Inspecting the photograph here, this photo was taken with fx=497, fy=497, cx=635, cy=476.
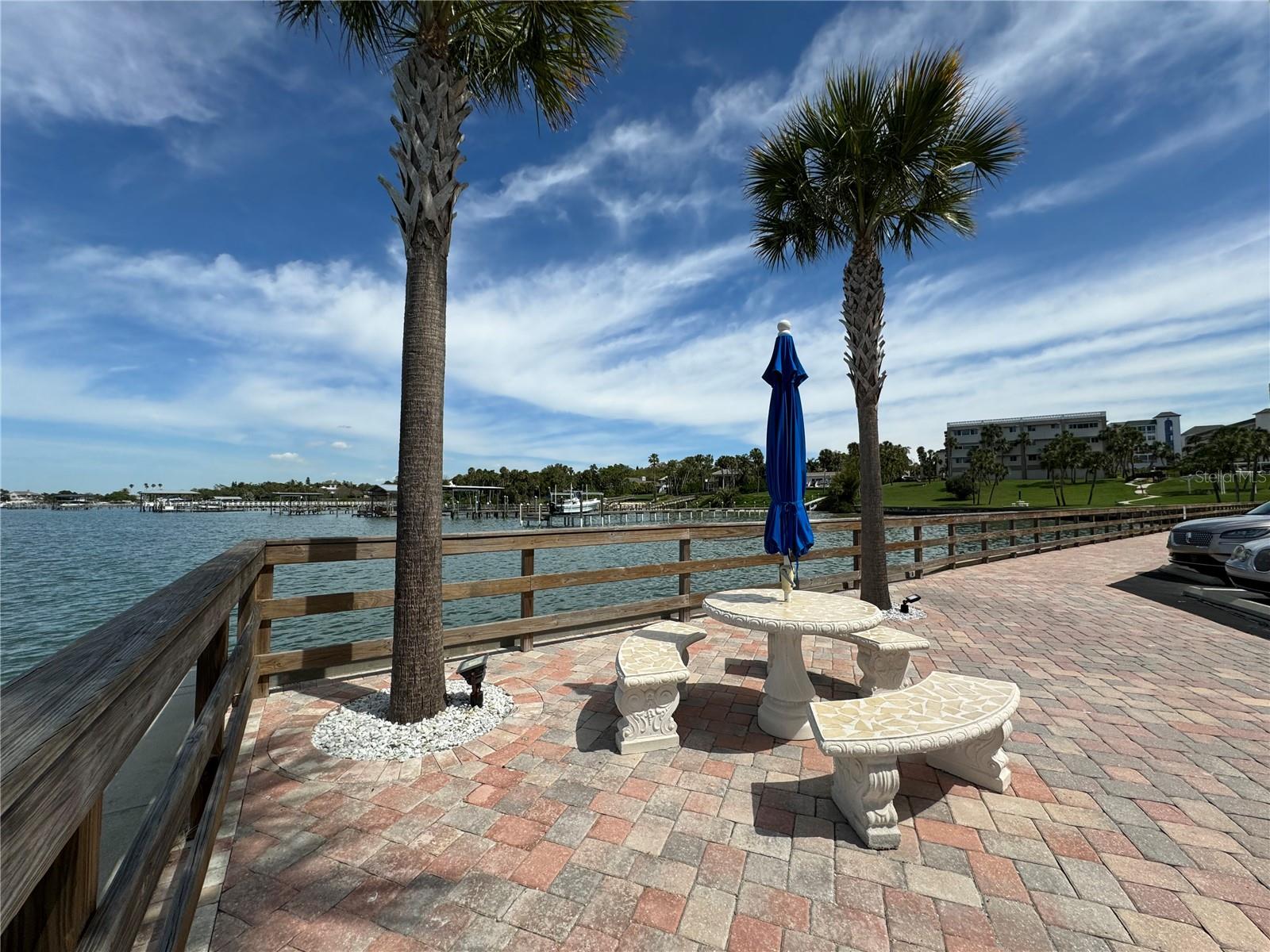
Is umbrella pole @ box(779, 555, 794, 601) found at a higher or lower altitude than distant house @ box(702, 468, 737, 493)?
lower

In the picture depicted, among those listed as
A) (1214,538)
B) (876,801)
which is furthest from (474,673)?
(1214,538)

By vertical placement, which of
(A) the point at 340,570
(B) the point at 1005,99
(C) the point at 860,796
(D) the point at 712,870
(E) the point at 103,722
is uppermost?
(B) the point at 1005,99

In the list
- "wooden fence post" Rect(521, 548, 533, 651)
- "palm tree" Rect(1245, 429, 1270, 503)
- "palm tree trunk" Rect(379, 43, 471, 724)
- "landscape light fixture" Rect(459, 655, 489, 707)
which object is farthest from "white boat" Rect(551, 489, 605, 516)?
"palm tree" Rect(1245, 429, 1270, 503)

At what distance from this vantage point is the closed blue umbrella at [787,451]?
3844 millimetres

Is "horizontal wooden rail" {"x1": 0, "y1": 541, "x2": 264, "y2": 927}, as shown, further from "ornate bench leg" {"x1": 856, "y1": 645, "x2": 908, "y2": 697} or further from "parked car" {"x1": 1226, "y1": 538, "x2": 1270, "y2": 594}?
"parked car" {"x1": 1226, "y1": 538, "x2": 1270, "y2": 594}

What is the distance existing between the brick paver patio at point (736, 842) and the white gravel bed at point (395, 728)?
0.41 ft

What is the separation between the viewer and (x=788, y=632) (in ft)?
10.4

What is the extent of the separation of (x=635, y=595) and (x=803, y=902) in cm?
1097

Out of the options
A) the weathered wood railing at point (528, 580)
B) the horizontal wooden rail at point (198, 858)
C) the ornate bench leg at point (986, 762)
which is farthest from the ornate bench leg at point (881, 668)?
Answer: the horizontal wooden rail at point (198, 858)

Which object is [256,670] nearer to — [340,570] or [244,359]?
[244,359]

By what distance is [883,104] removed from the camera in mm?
5816

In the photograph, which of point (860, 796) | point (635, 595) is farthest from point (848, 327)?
point (635, 595)

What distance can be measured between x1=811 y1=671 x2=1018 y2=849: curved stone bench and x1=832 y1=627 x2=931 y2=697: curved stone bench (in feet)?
2.44

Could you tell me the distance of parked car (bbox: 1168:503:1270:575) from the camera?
751cm
